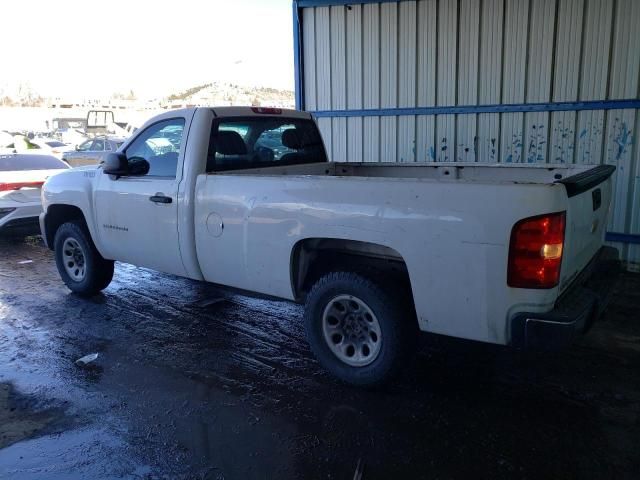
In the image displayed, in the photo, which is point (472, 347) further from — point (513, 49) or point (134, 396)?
point (513, 49)

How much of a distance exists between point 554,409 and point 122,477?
8.77 feet

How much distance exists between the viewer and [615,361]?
446cm

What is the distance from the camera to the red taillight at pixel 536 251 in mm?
3047

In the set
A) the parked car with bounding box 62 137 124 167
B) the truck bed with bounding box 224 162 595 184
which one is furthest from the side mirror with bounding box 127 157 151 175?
the parked car with bounding box 62 137 124 167

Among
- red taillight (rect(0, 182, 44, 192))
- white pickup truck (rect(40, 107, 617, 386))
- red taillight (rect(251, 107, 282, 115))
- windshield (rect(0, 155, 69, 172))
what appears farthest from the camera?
windshield (rect(0, 155, 69, 172))

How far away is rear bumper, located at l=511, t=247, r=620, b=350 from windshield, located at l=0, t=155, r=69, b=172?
918cm

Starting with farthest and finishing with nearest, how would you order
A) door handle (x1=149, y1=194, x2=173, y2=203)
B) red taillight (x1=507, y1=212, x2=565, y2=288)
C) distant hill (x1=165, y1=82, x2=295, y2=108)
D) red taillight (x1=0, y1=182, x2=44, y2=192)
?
distant hill (x1=165, y1=82, x2=295, y2=108)
red taillight (x1=0, y1=182, x2=44, y2=192)
door handle (x1=149, y1=194, x2=173, y2=203)
red taillight (x1=507, y1=212, x2=565, y2=288)

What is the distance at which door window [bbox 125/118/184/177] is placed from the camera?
493 centimetres

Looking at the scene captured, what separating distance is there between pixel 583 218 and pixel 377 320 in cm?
144

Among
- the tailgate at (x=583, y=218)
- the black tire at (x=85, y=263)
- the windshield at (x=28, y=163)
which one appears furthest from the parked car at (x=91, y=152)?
the tailgate at (x=583, y=218)

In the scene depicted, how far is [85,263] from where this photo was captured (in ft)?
20.0

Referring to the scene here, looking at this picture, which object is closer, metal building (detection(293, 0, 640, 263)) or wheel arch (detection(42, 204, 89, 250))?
wheel arch (detection(42, 204, 89, 250))

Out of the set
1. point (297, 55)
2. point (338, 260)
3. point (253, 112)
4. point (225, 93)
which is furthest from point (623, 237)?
point (225, 93)

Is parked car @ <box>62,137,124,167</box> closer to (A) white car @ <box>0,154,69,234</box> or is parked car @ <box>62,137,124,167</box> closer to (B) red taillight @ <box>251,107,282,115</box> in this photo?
(A) white car @ <box>0,154,69,234</box>
